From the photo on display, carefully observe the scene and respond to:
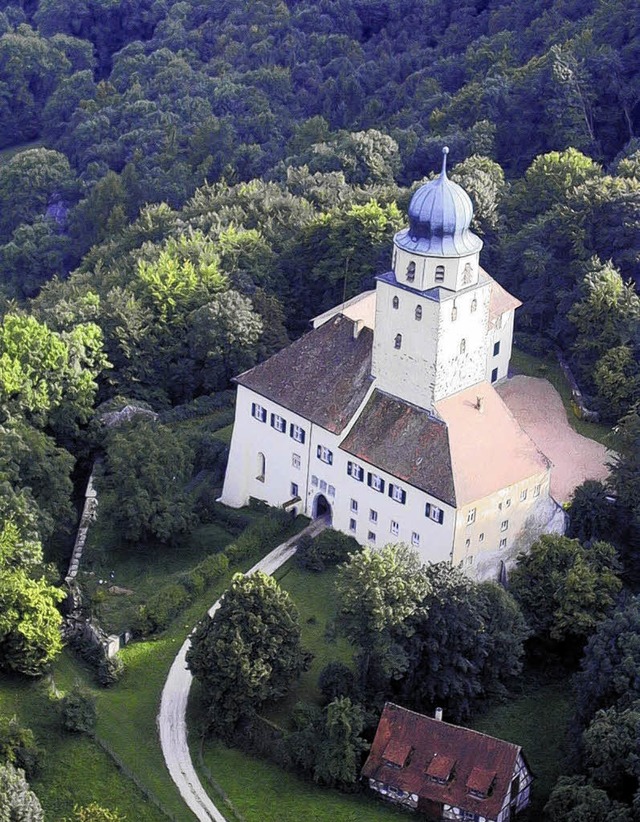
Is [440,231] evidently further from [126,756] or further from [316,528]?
[126,756]

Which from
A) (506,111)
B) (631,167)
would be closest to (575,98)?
(506,111)

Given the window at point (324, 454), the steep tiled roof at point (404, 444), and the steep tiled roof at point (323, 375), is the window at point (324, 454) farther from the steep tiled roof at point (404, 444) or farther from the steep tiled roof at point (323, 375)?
the steep tiled roof at point (404, 444)

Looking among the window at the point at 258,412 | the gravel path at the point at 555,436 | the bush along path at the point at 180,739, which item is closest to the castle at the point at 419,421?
the window at the point at 258,412

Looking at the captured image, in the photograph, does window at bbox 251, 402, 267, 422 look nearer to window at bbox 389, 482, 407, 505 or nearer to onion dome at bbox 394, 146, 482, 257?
window at bbox 389, 482, 407, 505

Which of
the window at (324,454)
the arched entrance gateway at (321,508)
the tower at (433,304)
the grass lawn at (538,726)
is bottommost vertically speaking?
the grass lawn at (538,726)

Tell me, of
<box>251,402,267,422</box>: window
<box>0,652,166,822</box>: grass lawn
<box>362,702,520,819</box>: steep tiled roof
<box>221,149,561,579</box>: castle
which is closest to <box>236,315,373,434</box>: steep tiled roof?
<box>221,149,561,579</box>: castle

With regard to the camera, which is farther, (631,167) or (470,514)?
(631,167)
